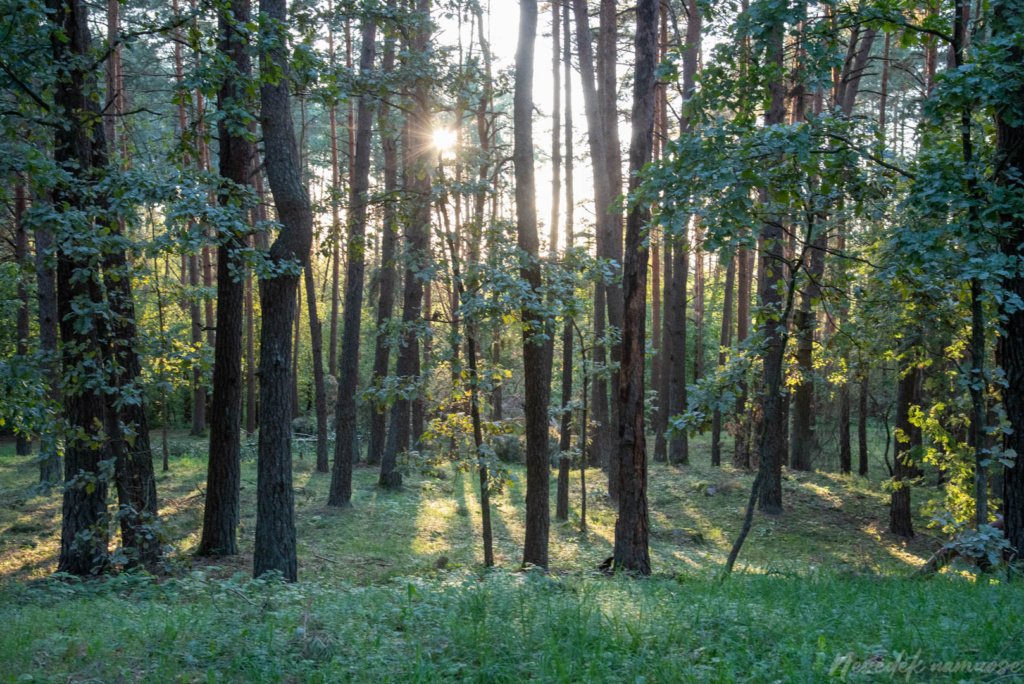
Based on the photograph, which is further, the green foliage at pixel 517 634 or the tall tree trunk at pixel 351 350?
the tall tree trunk at pixel 351 350

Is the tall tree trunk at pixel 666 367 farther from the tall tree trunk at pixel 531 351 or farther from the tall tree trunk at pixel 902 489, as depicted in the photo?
the tall tree trunk at pixel 531 351

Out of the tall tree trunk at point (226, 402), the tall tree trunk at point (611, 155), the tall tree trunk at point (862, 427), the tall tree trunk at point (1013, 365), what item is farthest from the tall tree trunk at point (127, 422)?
the tall tree trunk at point (862, 427)

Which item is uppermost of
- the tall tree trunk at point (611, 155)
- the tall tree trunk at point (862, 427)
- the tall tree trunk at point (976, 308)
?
the tall tree trunk at point (611, 155)

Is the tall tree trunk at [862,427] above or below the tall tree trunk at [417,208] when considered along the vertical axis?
below

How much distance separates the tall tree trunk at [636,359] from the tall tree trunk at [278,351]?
405 centimetres

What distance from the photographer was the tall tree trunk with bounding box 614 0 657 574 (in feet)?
30.8

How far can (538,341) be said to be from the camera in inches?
387

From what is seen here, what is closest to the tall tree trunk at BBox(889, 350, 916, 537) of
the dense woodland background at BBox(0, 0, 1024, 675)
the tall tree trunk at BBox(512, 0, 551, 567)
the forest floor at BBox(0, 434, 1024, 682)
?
the dense woodland background at BBox(0, 0, 1024, 675)

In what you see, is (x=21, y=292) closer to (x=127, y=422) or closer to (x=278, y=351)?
(x=127, y=422)

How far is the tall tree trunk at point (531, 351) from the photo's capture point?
10695 mm

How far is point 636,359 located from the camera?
31.6 ft

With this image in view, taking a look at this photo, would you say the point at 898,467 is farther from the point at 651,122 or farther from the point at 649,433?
the point at 649,433

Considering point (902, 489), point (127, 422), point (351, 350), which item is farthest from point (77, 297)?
point (902, 489)

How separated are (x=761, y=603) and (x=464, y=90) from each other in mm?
8614
